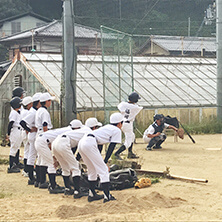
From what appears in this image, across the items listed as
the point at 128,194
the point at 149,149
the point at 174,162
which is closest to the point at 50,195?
the point at 128,194

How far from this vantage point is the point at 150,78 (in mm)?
21734

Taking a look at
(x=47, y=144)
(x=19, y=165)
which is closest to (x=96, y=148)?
(x=47, y=144)

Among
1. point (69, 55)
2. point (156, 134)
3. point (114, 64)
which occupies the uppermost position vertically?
point (69, 55)

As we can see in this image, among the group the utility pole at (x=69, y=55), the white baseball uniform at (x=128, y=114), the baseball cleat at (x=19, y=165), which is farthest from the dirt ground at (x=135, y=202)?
the utility pole at (x=69, y=55)

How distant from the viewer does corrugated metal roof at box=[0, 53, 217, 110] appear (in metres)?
18.5

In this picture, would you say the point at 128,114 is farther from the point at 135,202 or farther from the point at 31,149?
the point at 135,202

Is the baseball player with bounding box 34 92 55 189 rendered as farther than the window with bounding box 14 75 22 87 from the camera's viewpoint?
No

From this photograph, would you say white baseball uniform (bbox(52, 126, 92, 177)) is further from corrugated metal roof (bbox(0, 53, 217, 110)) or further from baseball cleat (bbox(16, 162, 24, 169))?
corrugated metal roof (bbox(0, 53, 217, 110))

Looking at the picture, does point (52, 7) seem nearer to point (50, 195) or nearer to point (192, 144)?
point (192, 144)

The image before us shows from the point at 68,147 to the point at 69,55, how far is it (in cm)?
828

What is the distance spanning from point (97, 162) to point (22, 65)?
518 inches

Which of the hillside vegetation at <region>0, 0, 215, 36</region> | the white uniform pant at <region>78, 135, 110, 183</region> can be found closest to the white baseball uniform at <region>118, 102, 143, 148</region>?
the white uniform pant at <region>78, 135, 110, 183</region>

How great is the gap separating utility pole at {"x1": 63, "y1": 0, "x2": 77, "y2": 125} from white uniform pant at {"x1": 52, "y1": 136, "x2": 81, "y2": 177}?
7.96 metres

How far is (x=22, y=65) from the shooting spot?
19.6m
